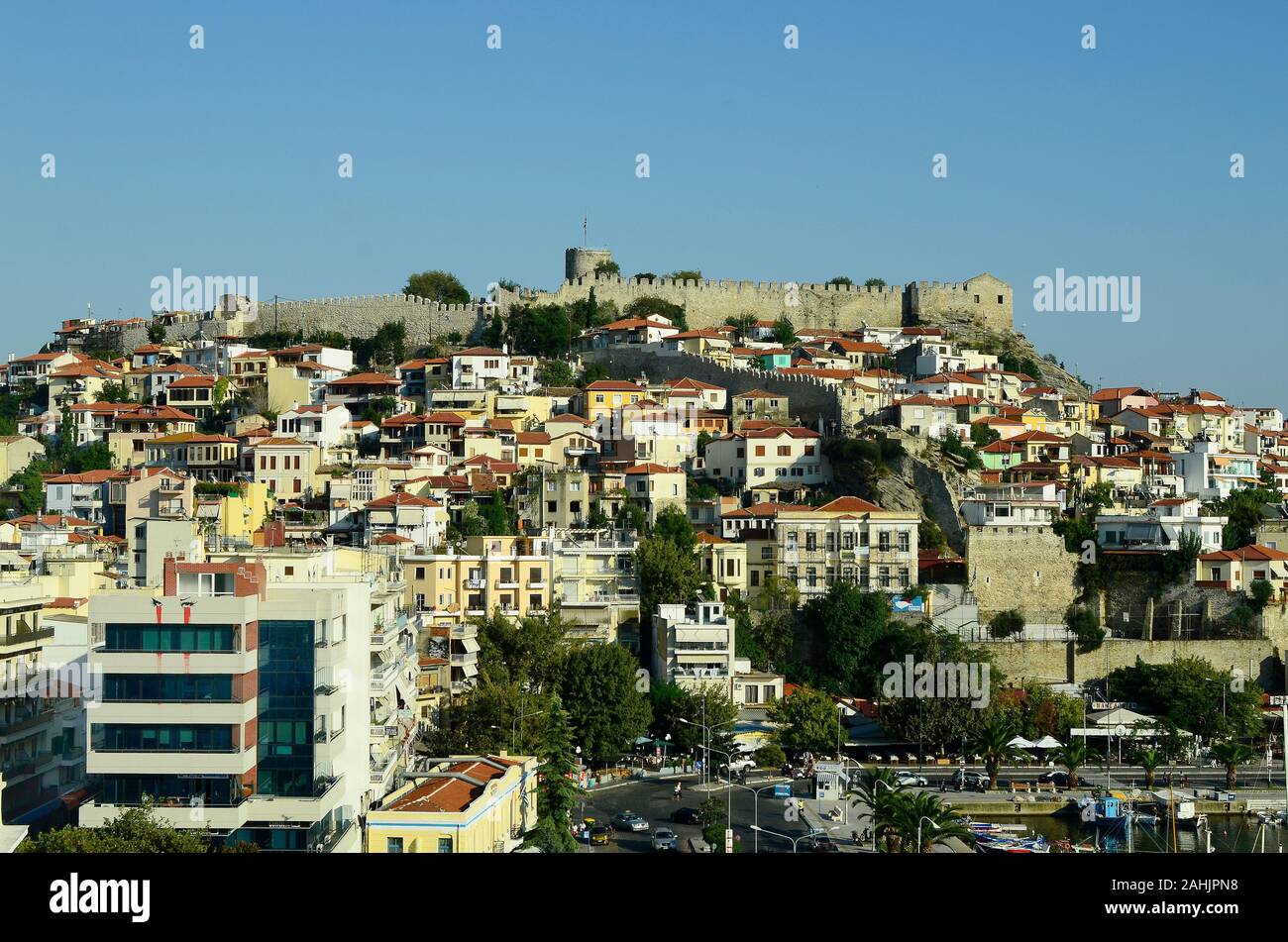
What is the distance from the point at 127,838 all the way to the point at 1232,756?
19.1 meters

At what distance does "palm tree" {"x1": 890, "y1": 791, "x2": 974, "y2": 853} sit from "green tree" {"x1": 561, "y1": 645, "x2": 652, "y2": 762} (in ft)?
21.4

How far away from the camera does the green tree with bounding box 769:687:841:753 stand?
28312mm

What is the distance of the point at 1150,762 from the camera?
91.5 feet

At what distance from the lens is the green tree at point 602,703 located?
88.7ft

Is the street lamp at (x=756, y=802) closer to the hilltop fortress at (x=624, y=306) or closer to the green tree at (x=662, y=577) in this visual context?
the green tree at (x=662, y=577)

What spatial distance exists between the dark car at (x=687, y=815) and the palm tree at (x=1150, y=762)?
794 centimetres

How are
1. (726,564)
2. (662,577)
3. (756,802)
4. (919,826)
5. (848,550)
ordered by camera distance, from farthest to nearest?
1. (726,564)
2. (848,550)
3. (662,577)
4. (756,802)
5. (919,826)

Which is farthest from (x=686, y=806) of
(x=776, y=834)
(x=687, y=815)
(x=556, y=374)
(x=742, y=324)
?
(x=742, y=324)

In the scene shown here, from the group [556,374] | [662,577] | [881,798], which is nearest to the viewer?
[881,798]

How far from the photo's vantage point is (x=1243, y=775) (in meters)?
29.5

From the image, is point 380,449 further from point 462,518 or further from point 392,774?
point 392,774

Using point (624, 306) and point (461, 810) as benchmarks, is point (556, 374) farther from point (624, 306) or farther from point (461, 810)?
point (461, 810)

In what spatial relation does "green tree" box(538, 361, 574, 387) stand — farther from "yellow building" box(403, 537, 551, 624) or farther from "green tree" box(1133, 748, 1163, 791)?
"green tree" box(1133, 748, 1163, 791)

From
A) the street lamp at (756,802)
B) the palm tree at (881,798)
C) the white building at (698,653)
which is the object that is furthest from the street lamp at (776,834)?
the white building at (698,653)
